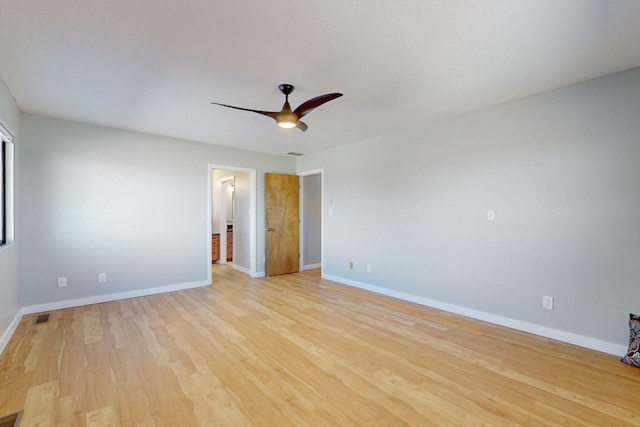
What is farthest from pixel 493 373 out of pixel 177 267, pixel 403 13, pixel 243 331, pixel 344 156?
pixel 177 267

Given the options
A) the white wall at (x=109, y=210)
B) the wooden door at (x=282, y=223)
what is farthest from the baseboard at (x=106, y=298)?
the wooden door at (x=282, y=223)

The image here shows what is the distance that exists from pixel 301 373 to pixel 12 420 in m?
1.77

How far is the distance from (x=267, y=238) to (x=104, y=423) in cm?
408

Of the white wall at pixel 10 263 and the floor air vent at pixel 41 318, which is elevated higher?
the white wall at pixel 10 263

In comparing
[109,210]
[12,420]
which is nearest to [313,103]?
[12,420]

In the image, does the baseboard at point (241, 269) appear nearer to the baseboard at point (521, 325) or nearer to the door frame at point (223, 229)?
the door frame at point (223, 229)

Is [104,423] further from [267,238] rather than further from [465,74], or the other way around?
[267,238]

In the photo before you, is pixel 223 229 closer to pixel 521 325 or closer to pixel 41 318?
pixel 41 318

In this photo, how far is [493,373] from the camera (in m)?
2.21

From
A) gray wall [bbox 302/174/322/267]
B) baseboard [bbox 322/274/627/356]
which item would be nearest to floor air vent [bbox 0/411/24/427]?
baseboard [bbox 322/274/627/356]

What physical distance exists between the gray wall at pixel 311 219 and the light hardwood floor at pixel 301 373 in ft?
9.55

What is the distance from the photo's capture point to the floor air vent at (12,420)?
1658 millimetres

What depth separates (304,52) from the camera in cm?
214

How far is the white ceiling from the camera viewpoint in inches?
67.9
